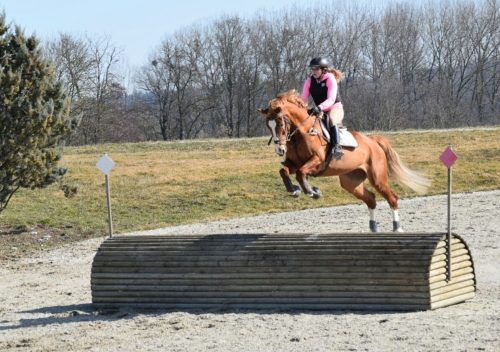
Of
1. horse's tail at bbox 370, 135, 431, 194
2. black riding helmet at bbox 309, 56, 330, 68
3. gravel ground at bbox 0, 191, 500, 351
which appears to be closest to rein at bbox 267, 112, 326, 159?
black riding helmet at bbox 309, 56, 330, 68

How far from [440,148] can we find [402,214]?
536 inches

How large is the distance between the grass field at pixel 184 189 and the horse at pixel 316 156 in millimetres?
9591

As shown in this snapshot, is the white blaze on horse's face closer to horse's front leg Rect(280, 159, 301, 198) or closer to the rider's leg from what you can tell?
horse's front leg Rect(280, 159, 301, 198)

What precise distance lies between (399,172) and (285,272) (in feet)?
→ 10.2

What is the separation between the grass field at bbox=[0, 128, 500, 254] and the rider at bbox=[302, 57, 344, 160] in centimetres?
999

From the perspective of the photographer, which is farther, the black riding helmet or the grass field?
the grass field

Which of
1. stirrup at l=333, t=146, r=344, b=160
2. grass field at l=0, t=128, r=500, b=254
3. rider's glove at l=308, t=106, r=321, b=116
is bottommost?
grass field at l=0, t=128, r=500, b=254

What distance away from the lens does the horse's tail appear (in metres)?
11.2

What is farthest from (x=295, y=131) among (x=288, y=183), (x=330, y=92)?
(x=330, y=92)

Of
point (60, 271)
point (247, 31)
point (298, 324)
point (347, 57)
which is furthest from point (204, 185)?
point (247, 31)

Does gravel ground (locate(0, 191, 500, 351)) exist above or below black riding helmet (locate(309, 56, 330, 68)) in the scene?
below

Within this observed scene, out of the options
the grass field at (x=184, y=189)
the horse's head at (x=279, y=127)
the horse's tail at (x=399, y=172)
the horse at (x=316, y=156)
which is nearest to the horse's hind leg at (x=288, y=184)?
the horse at (x=316, y=156)

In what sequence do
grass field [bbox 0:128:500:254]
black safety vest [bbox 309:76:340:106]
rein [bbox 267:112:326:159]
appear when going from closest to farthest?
1. rein [bbox 267:112:326:159]
2. black safety vest [bbox 309:76:340:106]
3. grass field [bbox 0:128:500:254]

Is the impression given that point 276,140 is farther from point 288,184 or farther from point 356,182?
point 356,182
